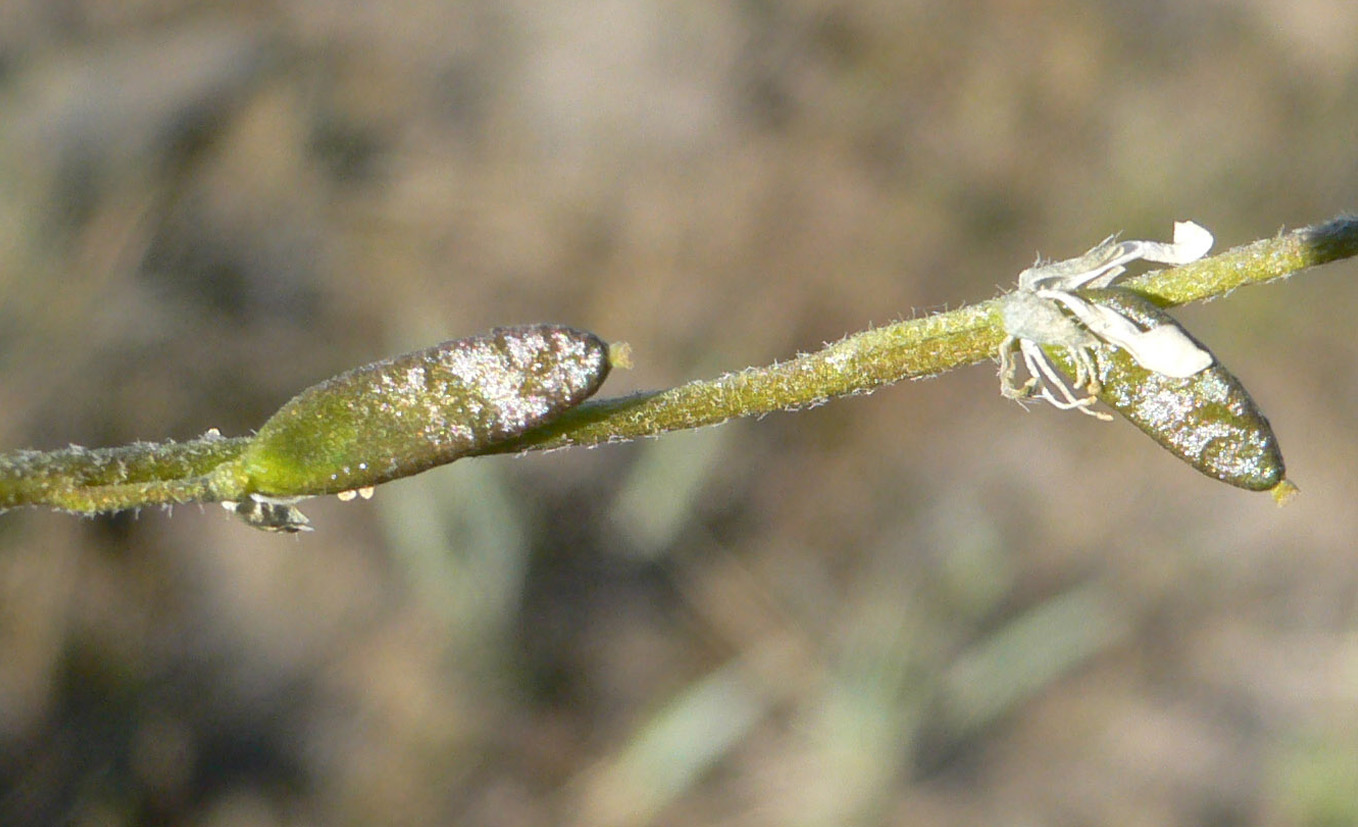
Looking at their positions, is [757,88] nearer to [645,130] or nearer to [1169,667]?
[645,130]

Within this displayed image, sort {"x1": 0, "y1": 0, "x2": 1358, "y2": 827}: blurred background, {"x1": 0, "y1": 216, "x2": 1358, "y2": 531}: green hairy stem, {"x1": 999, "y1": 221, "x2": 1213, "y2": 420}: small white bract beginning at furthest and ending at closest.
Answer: {"x1": 0, "y1": 0, "x2": 1358, "y2": 827}: blurred background → {"x1": 999, "y1": 221, "x2": 1213, "y2": 420}: small white bract → {"x1": 0, "y1": 216, "x2": 1358, "y2": 531}: green hairy stem

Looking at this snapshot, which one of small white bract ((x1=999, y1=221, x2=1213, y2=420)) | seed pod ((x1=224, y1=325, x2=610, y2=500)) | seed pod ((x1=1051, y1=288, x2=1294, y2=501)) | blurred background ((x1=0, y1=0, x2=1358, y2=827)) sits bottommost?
seed pod ((x1=224, y1=325, x2=610, y2=500))

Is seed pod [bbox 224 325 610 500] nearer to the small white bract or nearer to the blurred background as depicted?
the small white bract

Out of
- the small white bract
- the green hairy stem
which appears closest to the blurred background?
the green hairy stem

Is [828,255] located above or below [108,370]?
above

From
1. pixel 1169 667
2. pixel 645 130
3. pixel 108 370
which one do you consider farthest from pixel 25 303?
pixel 1169 667

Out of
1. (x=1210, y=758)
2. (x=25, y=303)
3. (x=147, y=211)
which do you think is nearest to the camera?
(x=25, y=303)
